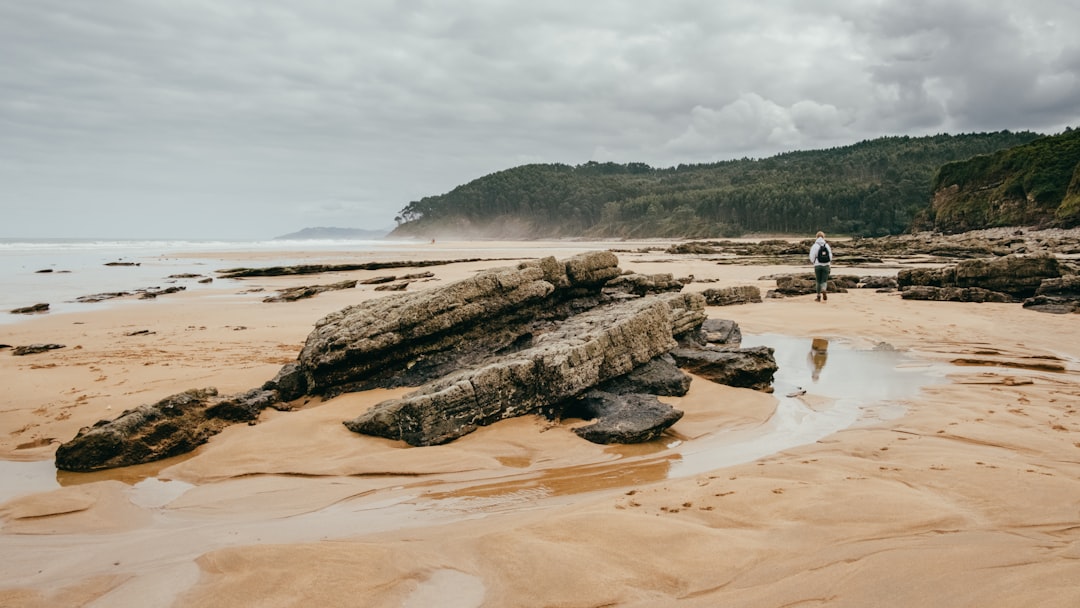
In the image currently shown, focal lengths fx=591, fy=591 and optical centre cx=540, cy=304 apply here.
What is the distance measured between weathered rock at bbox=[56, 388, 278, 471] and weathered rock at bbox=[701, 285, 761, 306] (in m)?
13.5

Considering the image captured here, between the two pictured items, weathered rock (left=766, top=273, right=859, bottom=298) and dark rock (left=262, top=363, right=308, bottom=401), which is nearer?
dark rock (left=262, top=363, right=308, bottom=401)

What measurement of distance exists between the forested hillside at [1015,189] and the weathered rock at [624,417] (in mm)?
61241

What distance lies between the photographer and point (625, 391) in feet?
25.0

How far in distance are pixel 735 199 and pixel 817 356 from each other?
4673 inches

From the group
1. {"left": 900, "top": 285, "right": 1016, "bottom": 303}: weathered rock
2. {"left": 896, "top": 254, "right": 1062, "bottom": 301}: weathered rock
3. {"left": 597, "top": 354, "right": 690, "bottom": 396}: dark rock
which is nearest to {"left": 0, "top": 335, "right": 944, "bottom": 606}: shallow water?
{"left": 597, "top": 354, "right": 690, "bottom": 396}: dark rock

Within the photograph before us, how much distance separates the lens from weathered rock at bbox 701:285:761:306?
17484mm

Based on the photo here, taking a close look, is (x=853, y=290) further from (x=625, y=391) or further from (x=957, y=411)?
(x=625, y=391)

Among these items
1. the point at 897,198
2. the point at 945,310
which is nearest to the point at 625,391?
the point at 945,310

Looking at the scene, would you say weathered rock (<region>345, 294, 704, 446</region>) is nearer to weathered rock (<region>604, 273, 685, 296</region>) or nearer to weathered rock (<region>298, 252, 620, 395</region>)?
weathered rock (<region>298, 252, 620, 395</region>)

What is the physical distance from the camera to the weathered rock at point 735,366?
842 centimetres

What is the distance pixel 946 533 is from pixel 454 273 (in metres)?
29.2

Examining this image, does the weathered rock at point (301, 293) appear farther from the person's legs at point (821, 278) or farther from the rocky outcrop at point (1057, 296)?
the rocky outcrop at point (1057, 296)

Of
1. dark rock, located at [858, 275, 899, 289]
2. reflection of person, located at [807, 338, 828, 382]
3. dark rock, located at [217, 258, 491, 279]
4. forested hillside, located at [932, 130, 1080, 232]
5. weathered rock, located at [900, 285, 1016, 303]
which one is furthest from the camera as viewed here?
forested hillside, located at [932, 130, 1080, 232]

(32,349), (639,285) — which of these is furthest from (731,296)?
(32,349)
